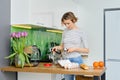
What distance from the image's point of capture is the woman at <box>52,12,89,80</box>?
6.65 feet

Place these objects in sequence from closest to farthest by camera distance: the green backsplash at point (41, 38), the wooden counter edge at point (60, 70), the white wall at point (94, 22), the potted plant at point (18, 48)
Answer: the wooden counter edge at point (60, 70)
the potted plant at point (18, 48)
the green backsplash at point (41, 38)
the white wall at point (94, 22)

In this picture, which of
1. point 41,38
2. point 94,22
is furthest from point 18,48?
point 94,22

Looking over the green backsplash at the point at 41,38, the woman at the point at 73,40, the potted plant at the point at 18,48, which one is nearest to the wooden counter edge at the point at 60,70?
the potted plant at the point at 18,48

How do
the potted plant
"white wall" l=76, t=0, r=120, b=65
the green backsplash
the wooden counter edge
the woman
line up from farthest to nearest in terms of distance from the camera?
"white wall" l=76, t=0, r=120, b=65 < the green backsplash < the woman < the potted plant < the wooden counter edge

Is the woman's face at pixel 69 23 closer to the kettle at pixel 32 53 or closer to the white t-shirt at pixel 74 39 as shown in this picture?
the white t-shirt at pixel 74 39

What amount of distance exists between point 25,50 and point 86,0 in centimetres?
248

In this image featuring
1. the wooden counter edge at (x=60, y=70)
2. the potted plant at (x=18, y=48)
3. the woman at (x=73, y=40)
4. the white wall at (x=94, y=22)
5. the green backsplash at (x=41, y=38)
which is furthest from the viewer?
the white wall at (x=94, y=22)

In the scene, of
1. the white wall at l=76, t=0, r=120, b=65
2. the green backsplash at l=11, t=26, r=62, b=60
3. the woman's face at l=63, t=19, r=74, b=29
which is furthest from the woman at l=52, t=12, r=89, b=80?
the white wall at l=76, t=0, r=120, b=65

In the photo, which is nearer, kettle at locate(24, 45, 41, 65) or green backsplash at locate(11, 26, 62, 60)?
kettle at locate(24, 45, 41, 65)

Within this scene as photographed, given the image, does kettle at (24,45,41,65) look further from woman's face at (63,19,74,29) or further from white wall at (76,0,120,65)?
white wall at (76,0,120,65)

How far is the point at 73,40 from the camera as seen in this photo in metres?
2.07

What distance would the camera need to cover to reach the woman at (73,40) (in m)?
2.03

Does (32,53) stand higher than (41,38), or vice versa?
(41,38)

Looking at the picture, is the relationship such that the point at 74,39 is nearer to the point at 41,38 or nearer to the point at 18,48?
the point at 18,48
